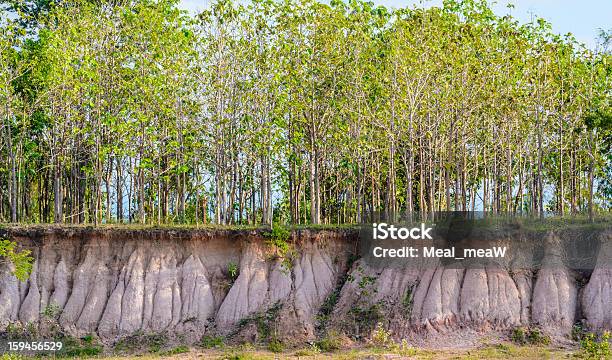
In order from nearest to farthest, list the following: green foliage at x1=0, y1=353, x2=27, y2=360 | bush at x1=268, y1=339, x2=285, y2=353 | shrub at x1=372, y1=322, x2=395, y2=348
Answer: green foliage at x1=0, y1=353, x2=27, y2=360 < bush at x1=268, y1=339, x2=285, y2=353 < shrub at x1=372, y1=322, x2=395, y2=348

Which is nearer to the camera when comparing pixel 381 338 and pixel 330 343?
pixel 330 343

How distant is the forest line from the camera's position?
44.9 m

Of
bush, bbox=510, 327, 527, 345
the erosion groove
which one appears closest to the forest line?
the erosion groove

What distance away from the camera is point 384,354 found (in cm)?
3675

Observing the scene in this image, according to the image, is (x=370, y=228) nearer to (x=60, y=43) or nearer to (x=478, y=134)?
(x=478, y=134)

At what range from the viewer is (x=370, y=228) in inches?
1666

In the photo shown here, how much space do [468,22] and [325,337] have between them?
1778 cm

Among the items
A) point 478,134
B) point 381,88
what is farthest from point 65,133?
point 478,134

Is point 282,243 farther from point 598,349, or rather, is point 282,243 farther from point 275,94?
point 598,349

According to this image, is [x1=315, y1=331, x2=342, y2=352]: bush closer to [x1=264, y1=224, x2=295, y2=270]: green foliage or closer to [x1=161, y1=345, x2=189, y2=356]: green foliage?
[x1=264, y1=224, x2=295, y2=270]: green foliage

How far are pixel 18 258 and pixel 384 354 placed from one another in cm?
1509

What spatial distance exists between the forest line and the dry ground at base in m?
8.39

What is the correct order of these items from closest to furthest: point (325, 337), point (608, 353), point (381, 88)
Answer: point (608, 353) → point (325, 337) → point (381, 88)

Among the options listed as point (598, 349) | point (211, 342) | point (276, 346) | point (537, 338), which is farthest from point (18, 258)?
point (598, 349)
